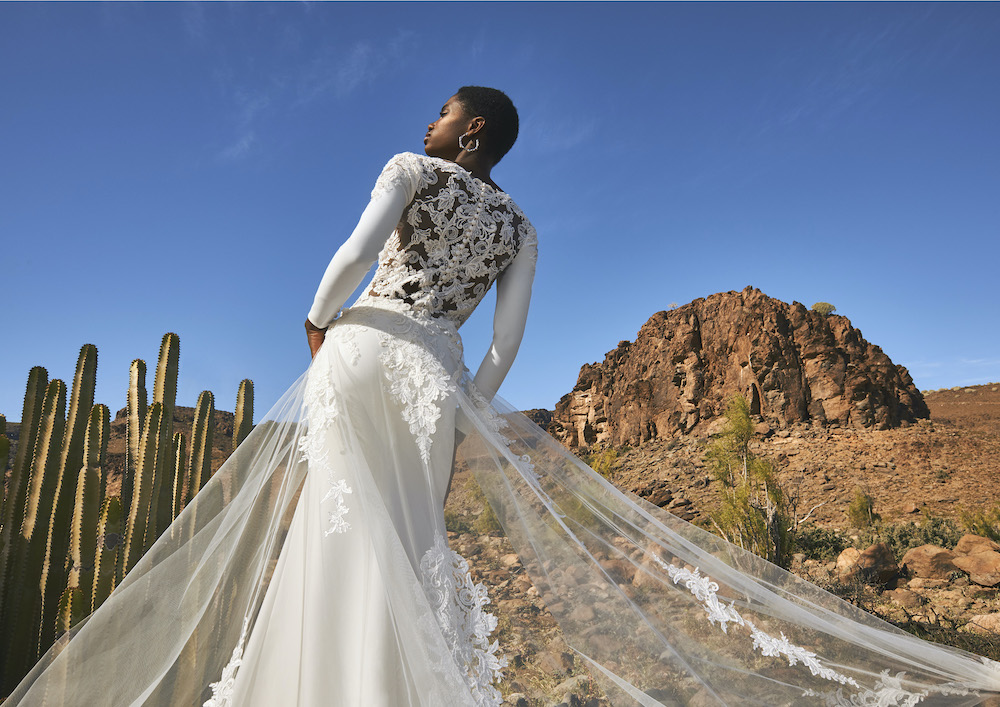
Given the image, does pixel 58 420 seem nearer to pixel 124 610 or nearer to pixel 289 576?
pixel 124 610

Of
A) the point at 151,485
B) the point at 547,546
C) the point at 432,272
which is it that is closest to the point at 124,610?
the point at 547,546

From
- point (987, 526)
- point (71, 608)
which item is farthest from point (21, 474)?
point (987, 526)

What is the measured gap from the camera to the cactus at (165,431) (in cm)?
411

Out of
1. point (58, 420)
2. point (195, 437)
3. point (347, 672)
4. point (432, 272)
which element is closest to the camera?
point (347, 672)

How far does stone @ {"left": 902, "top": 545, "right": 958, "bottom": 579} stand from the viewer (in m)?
8.18

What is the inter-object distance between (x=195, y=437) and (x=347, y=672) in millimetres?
3818

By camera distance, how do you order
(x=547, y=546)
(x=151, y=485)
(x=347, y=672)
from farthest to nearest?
(x=151, y=485)
(x=547, y=546)
(x=347, y=672)

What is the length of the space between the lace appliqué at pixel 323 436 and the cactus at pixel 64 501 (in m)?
3.14

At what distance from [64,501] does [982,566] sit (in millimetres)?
9826

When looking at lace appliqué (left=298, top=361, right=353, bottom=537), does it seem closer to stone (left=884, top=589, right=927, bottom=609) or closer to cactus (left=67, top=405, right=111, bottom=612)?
cactus (left=67, top=405, right=111, bottom=612)

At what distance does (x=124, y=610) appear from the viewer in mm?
1877

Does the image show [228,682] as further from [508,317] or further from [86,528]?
[86,528]

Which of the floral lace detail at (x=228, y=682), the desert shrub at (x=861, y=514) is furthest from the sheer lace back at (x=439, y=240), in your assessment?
the desert shrub at (x=861, y=514)

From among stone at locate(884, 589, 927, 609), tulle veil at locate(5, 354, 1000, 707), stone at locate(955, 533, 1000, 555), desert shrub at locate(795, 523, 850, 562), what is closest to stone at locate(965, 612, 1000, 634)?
stone at locate(884, 589, 927, 609)
